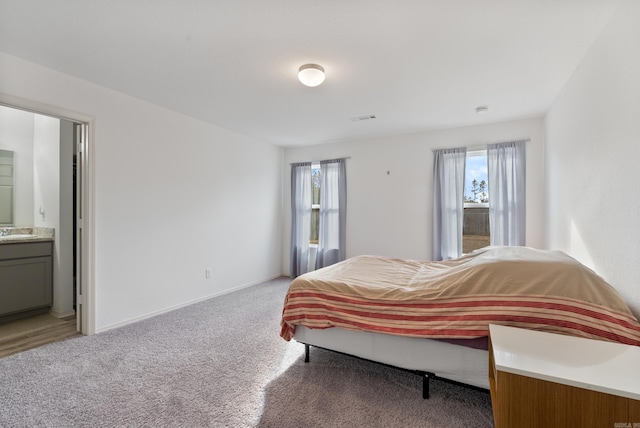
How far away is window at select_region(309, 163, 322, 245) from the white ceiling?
1.95 meters

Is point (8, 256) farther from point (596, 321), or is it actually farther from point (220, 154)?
point (596, 321)

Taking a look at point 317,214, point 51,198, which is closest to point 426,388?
point 317,214

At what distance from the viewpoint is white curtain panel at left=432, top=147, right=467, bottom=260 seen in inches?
157

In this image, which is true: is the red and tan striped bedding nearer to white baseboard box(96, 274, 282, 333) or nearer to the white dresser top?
the white dresser top

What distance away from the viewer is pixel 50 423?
165 centimetres

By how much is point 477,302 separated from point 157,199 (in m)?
3.48

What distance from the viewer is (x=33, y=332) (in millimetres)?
2920

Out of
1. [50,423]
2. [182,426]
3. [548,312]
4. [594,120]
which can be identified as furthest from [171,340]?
[594,120]

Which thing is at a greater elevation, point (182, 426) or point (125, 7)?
point (125, 7)

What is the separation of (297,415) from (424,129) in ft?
12.9

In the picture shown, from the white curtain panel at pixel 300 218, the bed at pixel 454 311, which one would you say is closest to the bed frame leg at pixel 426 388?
the bed at pixel 454 311

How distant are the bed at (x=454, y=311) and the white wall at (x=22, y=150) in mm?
3957

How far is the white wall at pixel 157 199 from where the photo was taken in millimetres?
2865

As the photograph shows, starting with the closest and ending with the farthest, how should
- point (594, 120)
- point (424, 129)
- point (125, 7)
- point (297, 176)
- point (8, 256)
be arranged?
point (125, 7), point (594, 120), point (8, 256), point (424, 129), point (297, 176)
